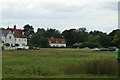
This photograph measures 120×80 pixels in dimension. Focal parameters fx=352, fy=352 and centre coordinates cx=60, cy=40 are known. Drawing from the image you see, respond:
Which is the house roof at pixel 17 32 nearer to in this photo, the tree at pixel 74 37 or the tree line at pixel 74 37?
the tree line at pixel 74 37

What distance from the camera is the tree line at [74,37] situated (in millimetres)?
107688

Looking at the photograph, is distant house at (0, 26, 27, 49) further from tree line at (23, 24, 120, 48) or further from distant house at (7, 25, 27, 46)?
tree line at (23, 24, 120, 48)

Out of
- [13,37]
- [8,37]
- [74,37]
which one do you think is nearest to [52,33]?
[74,37]

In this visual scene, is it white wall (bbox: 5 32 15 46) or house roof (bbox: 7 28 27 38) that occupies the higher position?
house roof (bbox: 7 28 27 38)

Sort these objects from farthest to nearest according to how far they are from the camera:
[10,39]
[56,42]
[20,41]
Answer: [56,42] < [20,41] < [10,39]

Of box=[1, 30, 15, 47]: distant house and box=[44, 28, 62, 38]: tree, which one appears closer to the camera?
box=[1, 30, 15, 47]: distant house

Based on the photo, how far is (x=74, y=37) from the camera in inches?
6112

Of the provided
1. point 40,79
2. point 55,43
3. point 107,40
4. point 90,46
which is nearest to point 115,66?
point 40,79

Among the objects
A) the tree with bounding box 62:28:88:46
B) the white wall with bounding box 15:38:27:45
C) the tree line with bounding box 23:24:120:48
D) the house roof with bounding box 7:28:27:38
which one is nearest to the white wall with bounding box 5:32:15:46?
the house roof with bounding box 7:28:27:38

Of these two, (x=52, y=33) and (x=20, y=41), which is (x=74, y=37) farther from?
(x=20, y=41)

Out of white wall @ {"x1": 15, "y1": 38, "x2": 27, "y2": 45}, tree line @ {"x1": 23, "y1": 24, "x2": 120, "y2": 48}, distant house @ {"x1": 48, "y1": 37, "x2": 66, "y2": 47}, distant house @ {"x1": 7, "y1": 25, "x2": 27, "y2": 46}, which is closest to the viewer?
tree line @ {"x1": 23, "y1": 24, "x2": 120, "y2": 48}

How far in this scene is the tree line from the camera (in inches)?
4240

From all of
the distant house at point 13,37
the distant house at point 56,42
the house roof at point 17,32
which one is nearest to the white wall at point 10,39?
the distant house at point 13,37

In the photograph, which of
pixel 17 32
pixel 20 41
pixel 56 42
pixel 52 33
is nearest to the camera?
pixel 20 41
